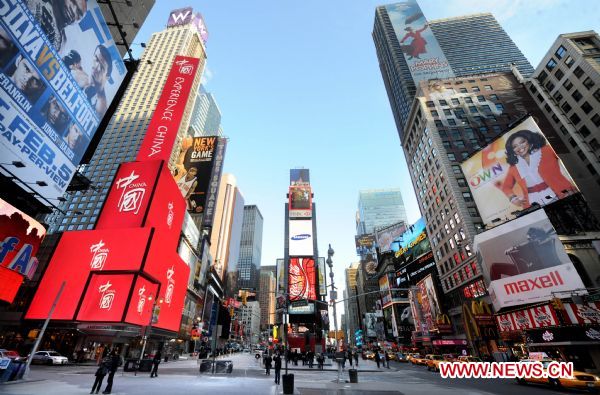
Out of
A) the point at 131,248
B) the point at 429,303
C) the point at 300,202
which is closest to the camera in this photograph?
the point at 131,248

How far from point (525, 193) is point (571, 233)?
6480mm

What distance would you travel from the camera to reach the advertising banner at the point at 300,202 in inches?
3465

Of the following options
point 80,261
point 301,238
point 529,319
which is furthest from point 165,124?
point 301,238

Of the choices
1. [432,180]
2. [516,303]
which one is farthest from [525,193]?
[432,180]

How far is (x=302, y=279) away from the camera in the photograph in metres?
76.2

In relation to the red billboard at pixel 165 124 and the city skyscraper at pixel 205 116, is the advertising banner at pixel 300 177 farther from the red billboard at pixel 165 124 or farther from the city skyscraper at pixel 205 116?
the city skyscraper at pixel 205 116

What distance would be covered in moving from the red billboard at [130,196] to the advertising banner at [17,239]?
10.5 m

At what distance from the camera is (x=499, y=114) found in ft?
210

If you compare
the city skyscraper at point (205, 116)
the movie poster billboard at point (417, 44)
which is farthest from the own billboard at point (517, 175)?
the city skyscraper at point (205, 116)

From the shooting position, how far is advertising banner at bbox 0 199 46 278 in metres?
20.0

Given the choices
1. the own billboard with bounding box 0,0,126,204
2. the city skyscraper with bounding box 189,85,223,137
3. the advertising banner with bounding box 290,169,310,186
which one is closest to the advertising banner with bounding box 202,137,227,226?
the advertising banner with bounding box 290,169,310,186

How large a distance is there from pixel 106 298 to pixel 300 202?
6438cm

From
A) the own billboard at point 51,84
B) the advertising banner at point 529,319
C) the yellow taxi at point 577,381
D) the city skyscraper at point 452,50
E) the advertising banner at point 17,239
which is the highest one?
the city skyscraper at point 452,50

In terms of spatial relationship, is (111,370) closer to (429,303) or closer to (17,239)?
(17,239)
